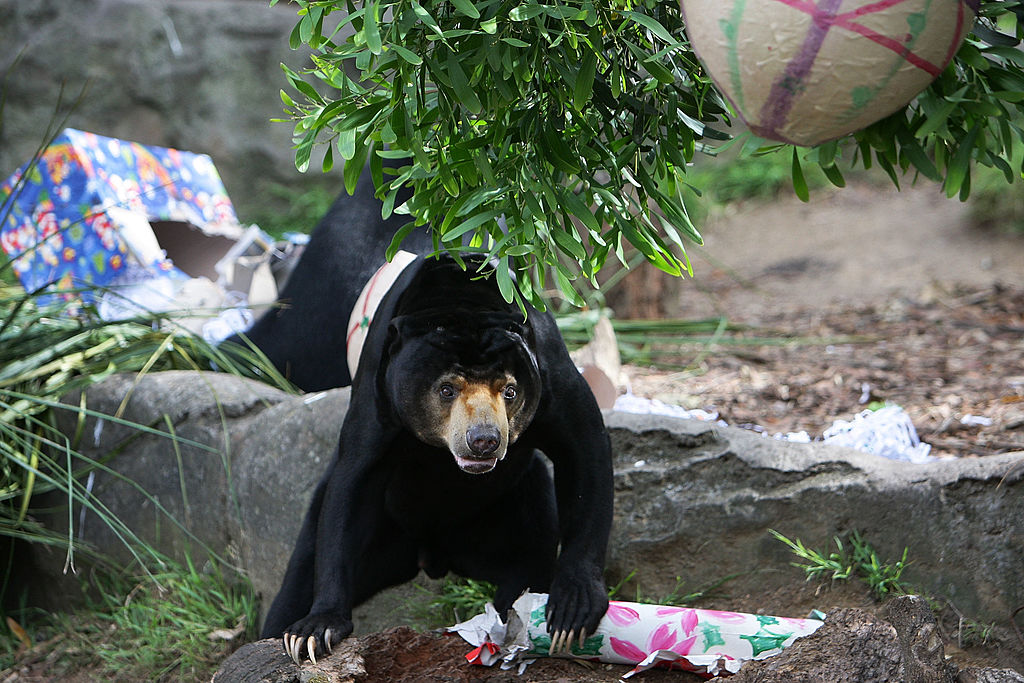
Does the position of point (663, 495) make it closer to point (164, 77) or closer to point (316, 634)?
point (316, 634)

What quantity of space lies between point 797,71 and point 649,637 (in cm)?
120

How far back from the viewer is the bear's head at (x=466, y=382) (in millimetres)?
2000

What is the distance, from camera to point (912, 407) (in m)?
3.82

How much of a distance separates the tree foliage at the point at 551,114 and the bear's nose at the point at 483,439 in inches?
11.5

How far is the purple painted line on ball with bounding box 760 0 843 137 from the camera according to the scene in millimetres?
1322

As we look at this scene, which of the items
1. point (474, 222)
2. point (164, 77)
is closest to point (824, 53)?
point (474, 222)

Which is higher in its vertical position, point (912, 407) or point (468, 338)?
point (468, 338)

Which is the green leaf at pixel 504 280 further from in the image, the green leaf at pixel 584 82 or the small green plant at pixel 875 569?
the small green plant at pixel 875 569

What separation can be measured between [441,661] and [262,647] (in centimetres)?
35

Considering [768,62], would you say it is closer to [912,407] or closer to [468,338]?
[468,338]

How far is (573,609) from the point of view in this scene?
211 cm

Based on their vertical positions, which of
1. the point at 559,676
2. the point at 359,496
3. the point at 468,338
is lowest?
the point at 559,676

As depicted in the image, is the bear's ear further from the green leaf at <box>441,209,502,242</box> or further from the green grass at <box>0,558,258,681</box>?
the green grass at <box>0,558,258,681</box>

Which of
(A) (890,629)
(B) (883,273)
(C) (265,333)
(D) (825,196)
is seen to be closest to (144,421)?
(C) (265,333)
